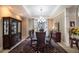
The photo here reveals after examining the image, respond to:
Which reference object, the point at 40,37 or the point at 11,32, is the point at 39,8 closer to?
the point at 40,37

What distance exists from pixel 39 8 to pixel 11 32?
3.39 feet

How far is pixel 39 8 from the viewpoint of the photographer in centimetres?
306

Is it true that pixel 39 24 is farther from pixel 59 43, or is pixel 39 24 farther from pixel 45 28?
pixel 59 43

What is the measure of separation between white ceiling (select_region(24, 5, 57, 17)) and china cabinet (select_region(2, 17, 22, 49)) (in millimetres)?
453

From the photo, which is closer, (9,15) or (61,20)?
(9,15)

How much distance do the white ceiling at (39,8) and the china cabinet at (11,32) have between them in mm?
453

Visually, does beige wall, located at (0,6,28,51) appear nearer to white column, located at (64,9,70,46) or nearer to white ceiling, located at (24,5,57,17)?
white ceiling, located at (24,5,57,17)

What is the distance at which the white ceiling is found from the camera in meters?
3.02

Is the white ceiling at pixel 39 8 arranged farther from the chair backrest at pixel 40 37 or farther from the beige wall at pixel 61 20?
the chair backrest at pixel 40 37

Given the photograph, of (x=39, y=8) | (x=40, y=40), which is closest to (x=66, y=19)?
(x=39, y=8)

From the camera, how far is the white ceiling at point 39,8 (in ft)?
9.91
